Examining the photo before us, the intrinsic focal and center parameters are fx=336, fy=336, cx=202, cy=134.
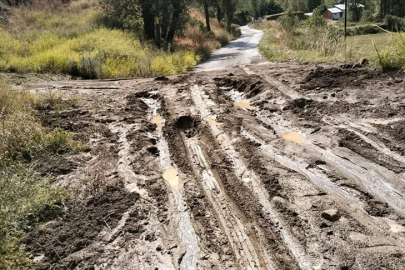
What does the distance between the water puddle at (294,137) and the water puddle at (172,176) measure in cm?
199

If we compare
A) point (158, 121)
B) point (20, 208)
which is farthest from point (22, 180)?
point (158, 121)

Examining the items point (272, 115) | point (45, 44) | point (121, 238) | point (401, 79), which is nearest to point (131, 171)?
point (121, 238)

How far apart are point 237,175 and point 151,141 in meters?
1.95

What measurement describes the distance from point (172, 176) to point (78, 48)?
1110 cm

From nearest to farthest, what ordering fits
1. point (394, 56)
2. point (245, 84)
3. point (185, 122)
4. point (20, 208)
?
1. point (20, 208)
2. point (185, 122)
3. point (394, 56)
4. point (245, 84)

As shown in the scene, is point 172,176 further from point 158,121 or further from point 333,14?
point 333,14

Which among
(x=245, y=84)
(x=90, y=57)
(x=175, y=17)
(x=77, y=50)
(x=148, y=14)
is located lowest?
(x=245, y=84)

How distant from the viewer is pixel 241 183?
433 cm

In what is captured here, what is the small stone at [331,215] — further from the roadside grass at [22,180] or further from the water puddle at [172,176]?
the roadside grass at [22,180]

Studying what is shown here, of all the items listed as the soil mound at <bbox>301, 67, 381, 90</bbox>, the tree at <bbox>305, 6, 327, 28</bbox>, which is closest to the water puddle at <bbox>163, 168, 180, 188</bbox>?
the soil mound at <bbox>301, 67, 381, 90</bbox>

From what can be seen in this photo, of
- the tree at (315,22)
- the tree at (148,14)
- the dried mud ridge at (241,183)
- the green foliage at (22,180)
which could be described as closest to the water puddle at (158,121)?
the dried mud ridge at (241,183)

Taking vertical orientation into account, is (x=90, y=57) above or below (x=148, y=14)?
below

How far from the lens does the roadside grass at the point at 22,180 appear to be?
329cm

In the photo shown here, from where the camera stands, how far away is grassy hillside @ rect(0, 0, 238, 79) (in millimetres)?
11648
